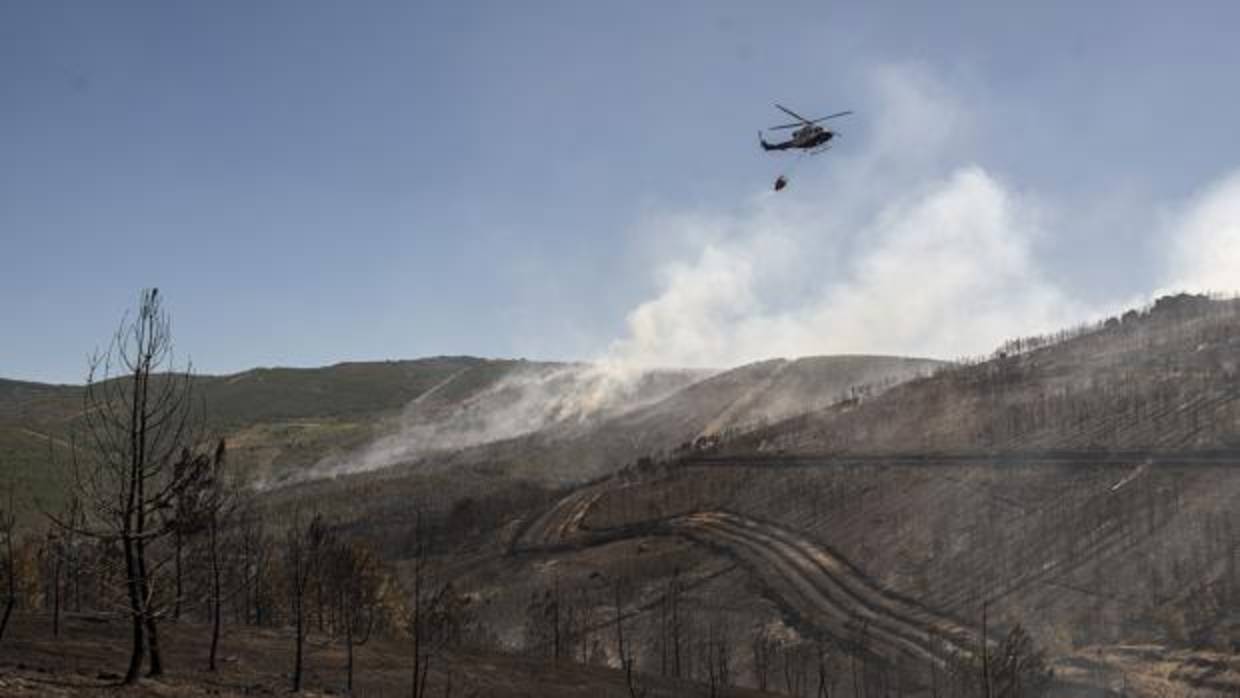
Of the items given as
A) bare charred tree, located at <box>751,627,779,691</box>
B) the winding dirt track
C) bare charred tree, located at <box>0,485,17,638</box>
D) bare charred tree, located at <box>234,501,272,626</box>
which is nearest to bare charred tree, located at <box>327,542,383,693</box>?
bare charred tree, located at <box>234,501,272,626</box>

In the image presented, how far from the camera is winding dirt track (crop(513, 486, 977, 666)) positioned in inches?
3241

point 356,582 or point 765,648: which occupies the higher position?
point 356,582

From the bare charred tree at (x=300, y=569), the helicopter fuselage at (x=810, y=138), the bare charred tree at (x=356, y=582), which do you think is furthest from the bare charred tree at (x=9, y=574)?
the helicopter fuselage at (x=810, y=138)

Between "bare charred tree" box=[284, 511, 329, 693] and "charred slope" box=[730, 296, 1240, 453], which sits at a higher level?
"charred slope" box=[730, 296, 1240, 453]

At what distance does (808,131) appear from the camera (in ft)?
157

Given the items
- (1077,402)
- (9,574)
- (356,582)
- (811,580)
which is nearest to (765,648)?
(811,580)

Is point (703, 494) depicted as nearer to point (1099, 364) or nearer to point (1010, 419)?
point (1010, 419)

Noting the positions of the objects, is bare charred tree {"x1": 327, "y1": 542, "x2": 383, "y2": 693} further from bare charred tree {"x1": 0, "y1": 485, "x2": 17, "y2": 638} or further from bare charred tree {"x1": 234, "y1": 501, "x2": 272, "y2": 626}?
bare charred tree {"x1": 0, "y1": 485, "x2": 17, "y2": 638}

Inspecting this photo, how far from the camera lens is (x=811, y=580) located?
342ft

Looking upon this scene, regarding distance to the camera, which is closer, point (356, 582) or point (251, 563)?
point (251, 563)

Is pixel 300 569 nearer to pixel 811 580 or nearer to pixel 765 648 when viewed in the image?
pixel 765 648

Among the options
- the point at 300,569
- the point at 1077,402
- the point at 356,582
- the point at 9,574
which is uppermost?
the point at 1077,402

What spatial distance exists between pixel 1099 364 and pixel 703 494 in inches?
2737

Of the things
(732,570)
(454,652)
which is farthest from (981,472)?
(454,652)
